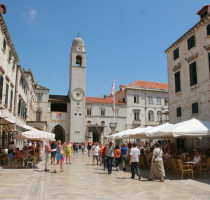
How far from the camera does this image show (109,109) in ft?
160

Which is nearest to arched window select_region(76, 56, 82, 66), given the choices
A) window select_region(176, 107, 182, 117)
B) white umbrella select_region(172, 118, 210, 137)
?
window select_region(176, 107, 182, 117)

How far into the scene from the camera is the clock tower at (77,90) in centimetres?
4359

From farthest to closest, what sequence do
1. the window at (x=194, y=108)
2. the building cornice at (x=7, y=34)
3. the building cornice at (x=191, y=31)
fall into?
1. the window at (x=194, y=108)
2. the building cornice at (x=191, y=31)
3. the building cornice at (x=7, y=34)

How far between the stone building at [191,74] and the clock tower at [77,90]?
2517 centimetres

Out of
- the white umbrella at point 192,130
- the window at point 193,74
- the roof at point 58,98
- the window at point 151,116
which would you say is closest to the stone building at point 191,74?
the window at point 193,74

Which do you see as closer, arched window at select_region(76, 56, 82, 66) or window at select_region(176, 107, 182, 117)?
window at select_region(176, 107, 182, 117)

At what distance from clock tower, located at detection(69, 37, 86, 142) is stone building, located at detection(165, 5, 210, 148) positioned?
2517 centimetres

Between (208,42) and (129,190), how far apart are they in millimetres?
13512

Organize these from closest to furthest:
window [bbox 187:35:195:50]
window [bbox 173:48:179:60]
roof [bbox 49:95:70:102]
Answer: window [bbox 187:35:195:50] < window [bbox 173:48:179:60] < roof [bbox 49:95:70:102]

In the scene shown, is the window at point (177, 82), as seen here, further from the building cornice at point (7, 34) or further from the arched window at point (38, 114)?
the arched window at point (38, 114)

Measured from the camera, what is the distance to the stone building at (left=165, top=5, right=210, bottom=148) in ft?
55.3

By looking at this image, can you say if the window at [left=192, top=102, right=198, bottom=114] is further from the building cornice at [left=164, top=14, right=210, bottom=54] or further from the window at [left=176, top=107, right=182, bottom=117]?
the building cornice at [left=164, top=14, right=210, bottom=54]

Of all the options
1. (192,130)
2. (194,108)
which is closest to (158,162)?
(192,130)

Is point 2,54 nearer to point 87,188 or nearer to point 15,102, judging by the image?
point 15,102
